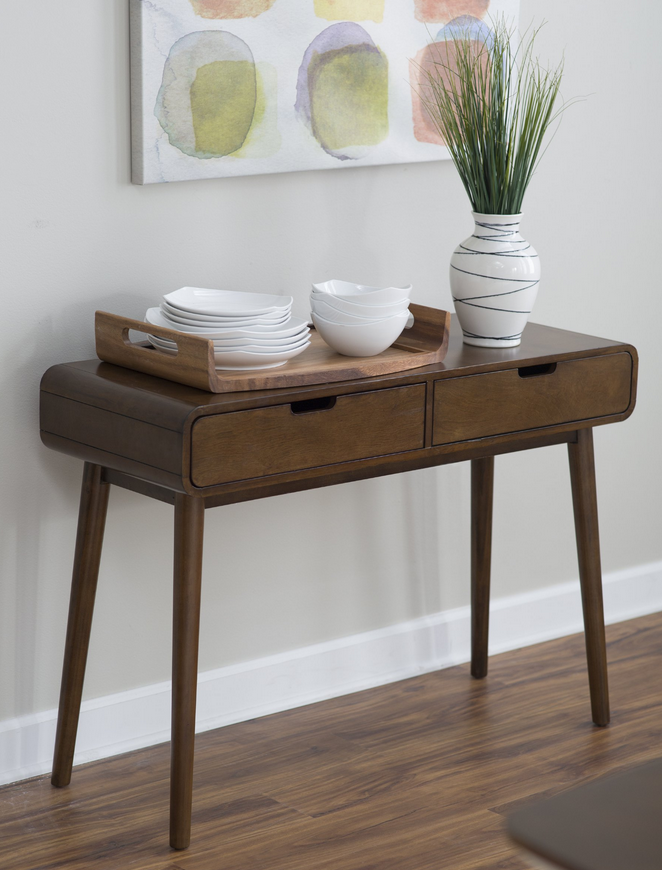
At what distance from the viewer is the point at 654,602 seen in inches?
130

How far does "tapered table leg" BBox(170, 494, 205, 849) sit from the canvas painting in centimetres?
69

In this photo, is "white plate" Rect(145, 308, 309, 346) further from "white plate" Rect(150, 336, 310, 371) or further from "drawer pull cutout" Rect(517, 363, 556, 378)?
"drawer pull cutout" Rect(517, 363, 556, 378)

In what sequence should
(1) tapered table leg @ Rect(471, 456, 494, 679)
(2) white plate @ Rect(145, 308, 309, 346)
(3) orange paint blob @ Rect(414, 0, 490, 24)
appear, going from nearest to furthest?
(2) white plate @ Rect(145, 308, 309, 346)
(3) orange paint blob @ Rect(414, 0, 490, 24)
(1) tapered table leg @ Rect(471, 456, 494, 679)

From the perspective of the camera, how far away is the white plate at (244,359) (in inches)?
79.7

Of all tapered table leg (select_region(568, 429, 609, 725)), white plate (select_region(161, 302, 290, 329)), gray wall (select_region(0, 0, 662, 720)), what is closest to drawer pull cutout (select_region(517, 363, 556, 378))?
tapered table leg (select_region(568, 429, 609, 725))

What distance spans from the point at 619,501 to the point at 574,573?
237mm

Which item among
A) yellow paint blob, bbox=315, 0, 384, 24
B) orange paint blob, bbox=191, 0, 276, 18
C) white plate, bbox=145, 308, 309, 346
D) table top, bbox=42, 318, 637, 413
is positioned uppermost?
yellow paint blob, bbox=315, 0, 384, 24

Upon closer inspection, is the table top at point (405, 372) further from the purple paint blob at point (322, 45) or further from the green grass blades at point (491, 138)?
the purple paint blob at point (322, 45)

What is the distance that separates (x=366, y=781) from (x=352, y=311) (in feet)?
3.06

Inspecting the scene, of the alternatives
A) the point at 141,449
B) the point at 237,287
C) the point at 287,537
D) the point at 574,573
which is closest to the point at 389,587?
the point at 287,537

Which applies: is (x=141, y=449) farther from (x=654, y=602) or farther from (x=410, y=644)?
(x=654, y=602)

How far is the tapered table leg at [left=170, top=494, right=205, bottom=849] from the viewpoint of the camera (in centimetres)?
201

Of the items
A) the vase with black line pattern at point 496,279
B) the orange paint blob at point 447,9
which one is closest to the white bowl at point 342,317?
the vase with black line pattern at point 496,279

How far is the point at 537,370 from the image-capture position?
2.37m
